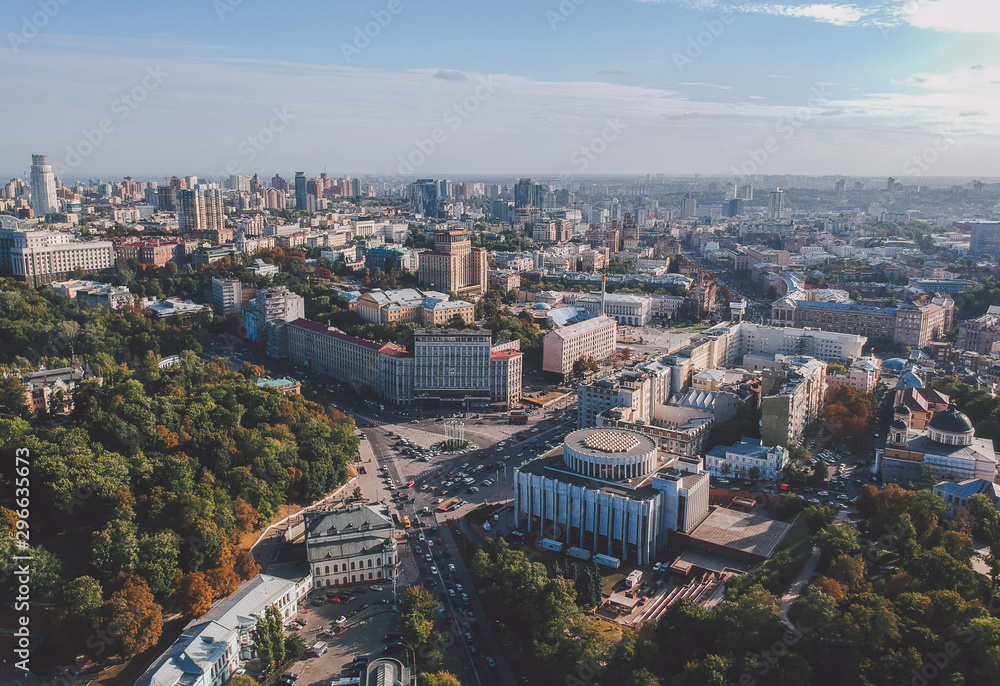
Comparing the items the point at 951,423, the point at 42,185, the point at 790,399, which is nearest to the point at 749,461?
the point at 790,399

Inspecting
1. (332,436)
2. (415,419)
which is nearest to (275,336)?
(415,419)

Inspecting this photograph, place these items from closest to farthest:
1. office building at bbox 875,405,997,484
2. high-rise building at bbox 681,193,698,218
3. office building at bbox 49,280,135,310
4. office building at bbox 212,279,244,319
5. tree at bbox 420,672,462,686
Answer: tree at bbox 420,672,462,686, office building at bbox 875,405,997,484, office building at bbox 49,280,135,310, office building at bbox 212,279,244,319, high-rise building at bbox 681,193,698,218

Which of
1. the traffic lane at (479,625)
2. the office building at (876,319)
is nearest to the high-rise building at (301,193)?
the office building at (876,319)

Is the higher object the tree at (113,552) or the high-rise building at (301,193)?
the high-rise building at (301,193)

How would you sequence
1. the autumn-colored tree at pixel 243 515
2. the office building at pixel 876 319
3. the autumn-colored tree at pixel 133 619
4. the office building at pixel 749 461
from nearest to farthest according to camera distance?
the autumn-colored tree at pixel 133 619
the autumn-colored tree at pixel 243 515
the office building at pixel 749 461
the office building at pixel 876 319

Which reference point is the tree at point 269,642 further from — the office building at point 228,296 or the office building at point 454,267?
the office building at point 454,267

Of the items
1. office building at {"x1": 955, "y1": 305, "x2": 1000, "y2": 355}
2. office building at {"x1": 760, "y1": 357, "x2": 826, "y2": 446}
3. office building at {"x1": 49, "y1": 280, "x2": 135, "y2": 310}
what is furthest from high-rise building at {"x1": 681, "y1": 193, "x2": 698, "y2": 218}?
office building at {"x1": 49, "y1": 280, "x2": 135, "y2": 310}

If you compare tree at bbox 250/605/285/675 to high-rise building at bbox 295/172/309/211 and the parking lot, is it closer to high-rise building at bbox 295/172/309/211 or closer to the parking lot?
the parking lot
